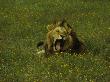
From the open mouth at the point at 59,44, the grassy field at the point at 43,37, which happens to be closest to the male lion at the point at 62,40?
the open mouth at the point at 59,44

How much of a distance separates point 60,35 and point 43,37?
4530mm

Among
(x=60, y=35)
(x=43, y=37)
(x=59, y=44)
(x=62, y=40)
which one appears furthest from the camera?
(x=43, y=37)

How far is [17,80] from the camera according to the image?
13344 millimetres

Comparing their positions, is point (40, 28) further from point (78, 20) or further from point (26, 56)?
point (26, 56)

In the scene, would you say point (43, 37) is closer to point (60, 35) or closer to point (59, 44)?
point (59, 44)

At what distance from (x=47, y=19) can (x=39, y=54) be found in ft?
25.7

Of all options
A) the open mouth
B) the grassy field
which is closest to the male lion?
the open mouth

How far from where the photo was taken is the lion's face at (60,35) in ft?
51.7

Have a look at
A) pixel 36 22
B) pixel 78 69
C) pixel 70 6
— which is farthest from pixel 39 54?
pixel 70 6

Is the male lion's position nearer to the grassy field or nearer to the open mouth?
the open mouth

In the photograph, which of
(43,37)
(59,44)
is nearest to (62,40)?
(59,44)

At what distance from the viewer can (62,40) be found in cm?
1590

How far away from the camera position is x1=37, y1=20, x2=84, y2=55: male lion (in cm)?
1580

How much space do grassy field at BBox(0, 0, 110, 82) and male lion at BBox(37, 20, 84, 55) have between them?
0.42 meters
